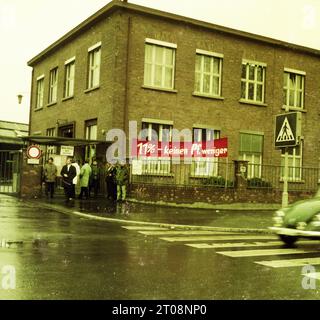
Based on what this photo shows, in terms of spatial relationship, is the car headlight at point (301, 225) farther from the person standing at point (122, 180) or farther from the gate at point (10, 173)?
the gate at point (10, 173)

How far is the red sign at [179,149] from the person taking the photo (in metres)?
22.1

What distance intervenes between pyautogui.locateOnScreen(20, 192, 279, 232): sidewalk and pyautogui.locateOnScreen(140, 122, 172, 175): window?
2.08 metres

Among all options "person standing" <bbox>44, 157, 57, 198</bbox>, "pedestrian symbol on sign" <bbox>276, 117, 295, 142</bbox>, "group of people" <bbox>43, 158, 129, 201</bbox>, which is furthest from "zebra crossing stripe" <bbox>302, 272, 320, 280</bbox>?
"person standing" <bbox>44, 157, 57, 198</bbox>

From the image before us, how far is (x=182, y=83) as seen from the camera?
24.0 m

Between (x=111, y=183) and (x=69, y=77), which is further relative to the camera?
(x=69, y=77)

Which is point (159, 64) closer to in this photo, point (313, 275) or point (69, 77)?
point (69, 77)

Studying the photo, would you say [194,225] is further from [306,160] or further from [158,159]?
[306,160]

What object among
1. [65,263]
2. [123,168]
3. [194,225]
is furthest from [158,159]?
[65,263]

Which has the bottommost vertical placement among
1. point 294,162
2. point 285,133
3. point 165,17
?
point 294,162

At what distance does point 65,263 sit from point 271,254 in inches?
155

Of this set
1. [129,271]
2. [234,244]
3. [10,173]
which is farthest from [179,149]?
[129,271]

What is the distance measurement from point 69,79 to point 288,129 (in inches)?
680

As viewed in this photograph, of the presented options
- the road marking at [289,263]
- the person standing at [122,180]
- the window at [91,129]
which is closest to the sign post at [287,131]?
the road marking at [289,263]

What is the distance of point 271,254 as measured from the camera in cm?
928
